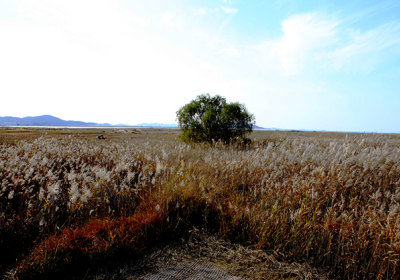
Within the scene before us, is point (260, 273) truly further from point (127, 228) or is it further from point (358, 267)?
point (127, 228)

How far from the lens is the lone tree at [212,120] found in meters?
11.6

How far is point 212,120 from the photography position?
11453 millimetres

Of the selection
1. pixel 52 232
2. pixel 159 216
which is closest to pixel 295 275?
pixel 159 216

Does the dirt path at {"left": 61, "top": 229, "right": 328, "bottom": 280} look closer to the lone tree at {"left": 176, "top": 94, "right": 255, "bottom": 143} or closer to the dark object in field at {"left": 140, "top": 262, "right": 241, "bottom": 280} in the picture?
the dark object in field at {"left": 140, "top": 262, "right": 241, "bottom": 280}

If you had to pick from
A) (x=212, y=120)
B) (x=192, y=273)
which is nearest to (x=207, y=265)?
(x=192, y=273)

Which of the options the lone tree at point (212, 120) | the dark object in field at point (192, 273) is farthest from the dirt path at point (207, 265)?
the lone tree at point (212, 120)

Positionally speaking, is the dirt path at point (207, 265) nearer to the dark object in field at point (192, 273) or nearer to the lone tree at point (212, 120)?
the dark object in field at point (192, 273)

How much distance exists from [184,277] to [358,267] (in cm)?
225

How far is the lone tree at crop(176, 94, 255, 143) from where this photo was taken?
11.6 m

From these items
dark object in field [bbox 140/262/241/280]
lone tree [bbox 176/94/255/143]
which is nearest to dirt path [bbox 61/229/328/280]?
dark object in field [bbox 140/262/241/280]

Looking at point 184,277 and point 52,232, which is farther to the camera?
point 52,232

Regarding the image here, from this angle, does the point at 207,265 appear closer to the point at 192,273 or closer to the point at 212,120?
the point at 192,273

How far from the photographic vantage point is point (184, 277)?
227cm

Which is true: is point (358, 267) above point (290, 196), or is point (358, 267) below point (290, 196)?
below
